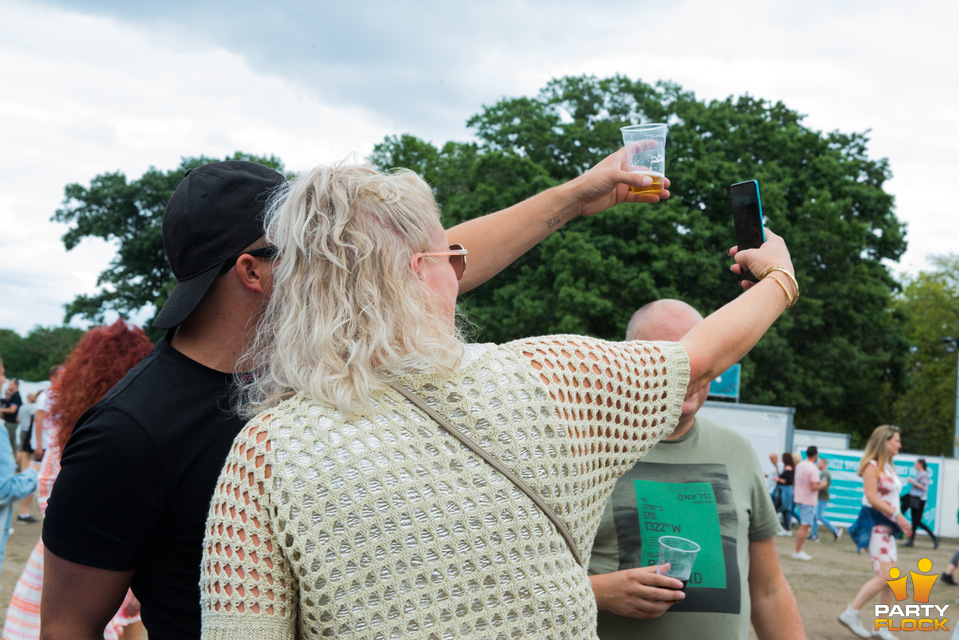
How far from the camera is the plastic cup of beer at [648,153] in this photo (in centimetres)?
235

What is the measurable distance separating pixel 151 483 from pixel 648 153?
1.61 m

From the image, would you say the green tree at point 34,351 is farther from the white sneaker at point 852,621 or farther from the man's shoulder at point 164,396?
the man's shoulder at point 164,396

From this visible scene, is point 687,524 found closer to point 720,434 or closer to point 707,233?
point 720,434

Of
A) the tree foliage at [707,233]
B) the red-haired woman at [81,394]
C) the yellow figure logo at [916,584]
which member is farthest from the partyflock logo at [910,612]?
the tree foliage at [707,233]

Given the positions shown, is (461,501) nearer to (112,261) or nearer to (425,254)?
(425,254)

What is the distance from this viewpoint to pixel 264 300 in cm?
180

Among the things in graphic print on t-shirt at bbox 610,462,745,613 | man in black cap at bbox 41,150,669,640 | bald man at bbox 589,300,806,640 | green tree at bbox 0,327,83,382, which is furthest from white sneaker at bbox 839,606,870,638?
green tree at bbox 0,327,83,382

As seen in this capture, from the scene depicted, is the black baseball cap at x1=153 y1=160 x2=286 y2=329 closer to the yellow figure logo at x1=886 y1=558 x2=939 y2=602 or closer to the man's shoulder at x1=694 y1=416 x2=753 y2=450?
the man's shoulder at x1=694 y1=416 x2=753 y2=450

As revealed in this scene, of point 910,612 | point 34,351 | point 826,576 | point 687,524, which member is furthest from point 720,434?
point 34,351

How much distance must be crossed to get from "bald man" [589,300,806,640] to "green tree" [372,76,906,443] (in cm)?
1858

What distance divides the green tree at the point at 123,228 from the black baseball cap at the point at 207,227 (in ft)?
118

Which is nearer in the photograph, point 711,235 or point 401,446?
point 401,446

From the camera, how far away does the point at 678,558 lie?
93.5 inches

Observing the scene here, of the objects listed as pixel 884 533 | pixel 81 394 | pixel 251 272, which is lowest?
pixel 884 533
